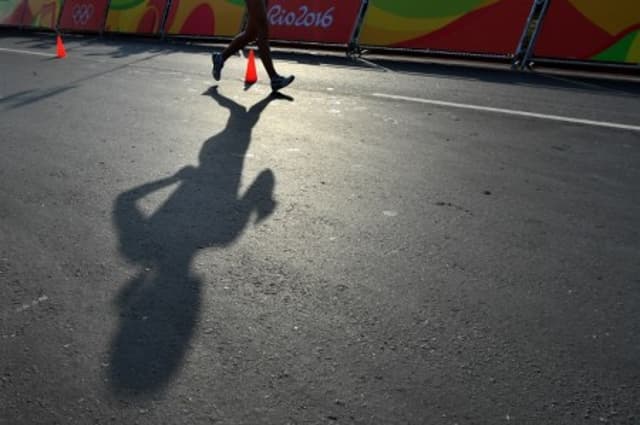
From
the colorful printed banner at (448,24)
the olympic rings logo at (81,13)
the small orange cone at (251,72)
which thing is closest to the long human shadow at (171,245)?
the small orange cone at (251,72)

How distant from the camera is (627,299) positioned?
2.54 m

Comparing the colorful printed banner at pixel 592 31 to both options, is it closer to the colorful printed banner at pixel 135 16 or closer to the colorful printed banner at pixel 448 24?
the colorful printed banner at pixel 448 24

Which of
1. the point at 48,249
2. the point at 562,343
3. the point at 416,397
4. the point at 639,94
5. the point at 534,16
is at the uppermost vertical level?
the point at 534,16

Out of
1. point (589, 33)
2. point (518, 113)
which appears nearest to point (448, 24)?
point (589, 33)

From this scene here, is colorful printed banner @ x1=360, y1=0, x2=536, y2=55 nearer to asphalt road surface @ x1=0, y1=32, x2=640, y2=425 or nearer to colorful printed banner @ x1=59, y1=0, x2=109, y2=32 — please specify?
asphalt road surface @ x1=0, y1=32, x2=640, y2=425

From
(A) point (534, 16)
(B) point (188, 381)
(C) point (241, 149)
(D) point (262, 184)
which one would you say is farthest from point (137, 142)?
(A) point (534, 16)

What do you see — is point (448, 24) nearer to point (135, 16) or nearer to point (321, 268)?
point (321, 268)

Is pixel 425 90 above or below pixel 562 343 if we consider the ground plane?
above

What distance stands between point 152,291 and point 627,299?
94.2 inches

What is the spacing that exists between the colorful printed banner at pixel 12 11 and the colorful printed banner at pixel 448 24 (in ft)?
47.2

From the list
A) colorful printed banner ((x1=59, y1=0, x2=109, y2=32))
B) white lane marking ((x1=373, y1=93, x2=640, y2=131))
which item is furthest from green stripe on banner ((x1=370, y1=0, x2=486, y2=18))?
colorful printed banner ((x1=59, y1=0, x2=109, y2=32))

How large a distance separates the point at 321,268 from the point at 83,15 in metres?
16.3

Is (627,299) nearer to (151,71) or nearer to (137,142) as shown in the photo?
(137,142)

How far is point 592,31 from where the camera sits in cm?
809
